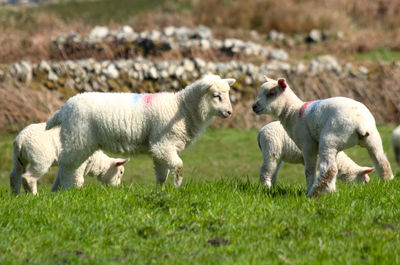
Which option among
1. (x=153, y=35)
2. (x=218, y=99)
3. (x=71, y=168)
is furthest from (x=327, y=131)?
(x=153, y=35)

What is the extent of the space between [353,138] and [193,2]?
77.3 feet

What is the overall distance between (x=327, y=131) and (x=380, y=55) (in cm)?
1605

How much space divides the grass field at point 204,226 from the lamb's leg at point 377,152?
0.18 m

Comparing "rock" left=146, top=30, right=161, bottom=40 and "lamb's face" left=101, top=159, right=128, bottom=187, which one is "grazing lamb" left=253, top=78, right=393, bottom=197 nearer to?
"lamb's face" left=101, top=159, right=128, bottom=187

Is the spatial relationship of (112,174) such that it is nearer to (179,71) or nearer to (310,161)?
(310,161)

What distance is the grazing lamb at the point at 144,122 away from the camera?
7480mm

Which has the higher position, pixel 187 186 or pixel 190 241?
pixel 190 241

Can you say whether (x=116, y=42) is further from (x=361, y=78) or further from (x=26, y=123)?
(x=361, y=78)

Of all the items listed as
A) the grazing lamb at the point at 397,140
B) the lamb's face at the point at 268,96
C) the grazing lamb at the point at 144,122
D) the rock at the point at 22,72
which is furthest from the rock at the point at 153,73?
the grazing lamb at the point at 397,140

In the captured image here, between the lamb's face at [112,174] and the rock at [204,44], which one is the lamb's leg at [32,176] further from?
the rock at [204,44]

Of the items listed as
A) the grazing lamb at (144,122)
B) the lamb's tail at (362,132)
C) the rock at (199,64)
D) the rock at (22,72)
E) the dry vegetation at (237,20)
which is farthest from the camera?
the dry vegetation at (237,20)

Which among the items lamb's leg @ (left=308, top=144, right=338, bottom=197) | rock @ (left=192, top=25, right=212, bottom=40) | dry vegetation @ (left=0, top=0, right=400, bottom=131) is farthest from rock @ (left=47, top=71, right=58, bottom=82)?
lamb's leg @ (left=308, top=144, right=338, bottom=197)

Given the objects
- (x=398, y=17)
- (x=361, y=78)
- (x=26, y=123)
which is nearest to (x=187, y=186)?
(x=26, y=123)

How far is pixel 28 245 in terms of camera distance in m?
5.25
